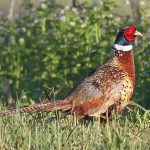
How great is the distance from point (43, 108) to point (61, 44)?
150 inches

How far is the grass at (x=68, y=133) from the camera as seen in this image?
545 centimetres

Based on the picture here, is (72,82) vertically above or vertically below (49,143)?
below

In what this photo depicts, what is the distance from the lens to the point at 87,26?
10547 millimetres

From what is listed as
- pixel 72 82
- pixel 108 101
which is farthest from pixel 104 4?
pixel 108 101

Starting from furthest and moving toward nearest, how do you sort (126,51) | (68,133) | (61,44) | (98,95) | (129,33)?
(61,44)
(129,33)
(126,51)
(98,95)
(68,133)

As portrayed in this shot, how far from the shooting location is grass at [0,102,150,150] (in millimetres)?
5449

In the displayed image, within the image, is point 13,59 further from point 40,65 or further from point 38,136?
point 38,136

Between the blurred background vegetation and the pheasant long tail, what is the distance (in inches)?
120

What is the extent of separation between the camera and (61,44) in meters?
10.6

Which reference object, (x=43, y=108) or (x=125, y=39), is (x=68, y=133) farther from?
(x=125, y=39)

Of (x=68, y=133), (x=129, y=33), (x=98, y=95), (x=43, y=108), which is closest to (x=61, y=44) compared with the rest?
(x=129, y=33)

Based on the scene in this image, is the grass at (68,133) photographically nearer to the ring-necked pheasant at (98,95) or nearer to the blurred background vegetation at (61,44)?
the ring-necked pheasant at (98,95)

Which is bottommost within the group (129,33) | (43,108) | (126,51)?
(43,108)

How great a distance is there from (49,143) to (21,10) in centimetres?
664
